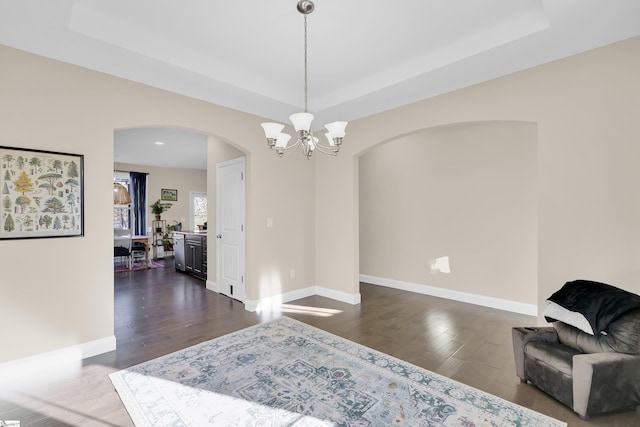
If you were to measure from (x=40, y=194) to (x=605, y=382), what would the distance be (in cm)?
461

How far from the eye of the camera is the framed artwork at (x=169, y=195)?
31.5 ft

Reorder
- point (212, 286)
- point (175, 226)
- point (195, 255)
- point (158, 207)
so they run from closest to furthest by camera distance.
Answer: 1. point (212, 286)
2. point (195, 255)
3. point (158, 207)
4. point (175, 226)

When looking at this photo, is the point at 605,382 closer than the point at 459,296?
Yes

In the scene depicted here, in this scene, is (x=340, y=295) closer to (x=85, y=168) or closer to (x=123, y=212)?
(x=85, y=168)

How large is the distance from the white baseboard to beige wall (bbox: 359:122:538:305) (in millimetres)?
4435

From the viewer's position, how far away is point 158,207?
937cm

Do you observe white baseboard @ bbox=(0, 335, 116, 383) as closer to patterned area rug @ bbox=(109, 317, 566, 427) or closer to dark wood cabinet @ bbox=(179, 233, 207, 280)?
patterned area rug @ bbox=(109, 317, 566, 427)

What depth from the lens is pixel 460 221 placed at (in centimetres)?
484

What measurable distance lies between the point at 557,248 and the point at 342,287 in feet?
9.36

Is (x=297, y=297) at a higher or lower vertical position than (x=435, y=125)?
lower

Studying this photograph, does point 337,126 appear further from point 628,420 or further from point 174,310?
point 174,310

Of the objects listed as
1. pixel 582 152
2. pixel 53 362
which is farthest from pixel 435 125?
pixel 53 362

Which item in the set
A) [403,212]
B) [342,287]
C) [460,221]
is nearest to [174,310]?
[342,287]

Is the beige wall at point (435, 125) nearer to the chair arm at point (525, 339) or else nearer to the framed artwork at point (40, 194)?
the framed artwork at point (40, 194)
